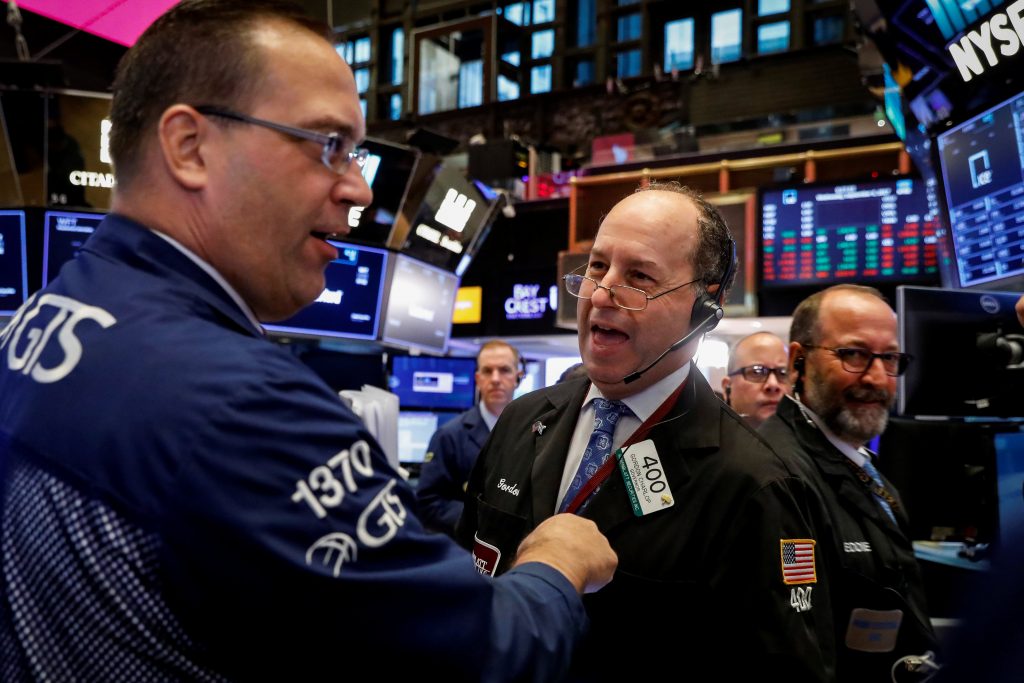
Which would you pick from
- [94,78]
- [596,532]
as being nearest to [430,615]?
[596,532]

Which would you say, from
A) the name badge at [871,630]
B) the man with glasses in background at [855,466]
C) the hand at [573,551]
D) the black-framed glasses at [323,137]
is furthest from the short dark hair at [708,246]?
the name badge at [871,630]

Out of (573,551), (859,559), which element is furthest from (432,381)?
(573,551)

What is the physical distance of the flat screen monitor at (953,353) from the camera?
105 inches

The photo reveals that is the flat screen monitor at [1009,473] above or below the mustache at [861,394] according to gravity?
below

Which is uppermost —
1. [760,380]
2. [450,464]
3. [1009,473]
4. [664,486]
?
[760,380]

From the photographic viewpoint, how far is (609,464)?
63.7 inches

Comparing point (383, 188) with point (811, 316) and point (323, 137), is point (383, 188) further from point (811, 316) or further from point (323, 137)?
point (323, 137)

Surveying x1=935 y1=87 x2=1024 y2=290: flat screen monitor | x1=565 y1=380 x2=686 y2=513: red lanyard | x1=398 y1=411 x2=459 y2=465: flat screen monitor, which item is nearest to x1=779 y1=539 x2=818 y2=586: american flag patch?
x1=565 y1=380 x2=686 y2=513: red lanyard

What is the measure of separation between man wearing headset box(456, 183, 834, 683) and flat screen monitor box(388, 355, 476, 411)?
631cm

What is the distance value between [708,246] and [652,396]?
0.33m

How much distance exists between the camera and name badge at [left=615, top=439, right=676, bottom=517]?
1536 mm

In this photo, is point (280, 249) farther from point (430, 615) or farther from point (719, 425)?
point (719, 425)

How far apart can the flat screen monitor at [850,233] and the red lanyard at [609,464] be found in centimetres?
472

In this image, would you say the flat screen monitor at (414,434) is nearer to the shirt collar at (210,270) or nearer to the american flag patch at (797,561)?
the american flag patch at (797,561)
